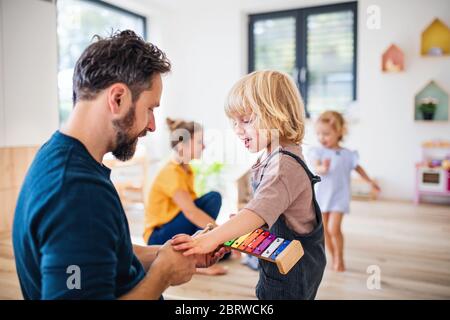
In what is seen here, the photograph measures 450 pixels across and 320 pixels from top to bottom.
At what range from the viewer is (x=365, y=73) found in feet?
11.7

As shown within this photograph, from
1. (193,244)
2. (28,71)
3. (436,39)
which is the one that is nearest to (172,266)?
(193,244)

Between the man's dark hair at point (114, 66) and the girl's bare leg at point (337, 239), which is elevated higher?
the man's dark hair at point (114, 66)

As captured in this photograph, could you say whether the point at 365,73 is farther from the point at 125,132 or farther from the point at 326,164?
the point at 125,132

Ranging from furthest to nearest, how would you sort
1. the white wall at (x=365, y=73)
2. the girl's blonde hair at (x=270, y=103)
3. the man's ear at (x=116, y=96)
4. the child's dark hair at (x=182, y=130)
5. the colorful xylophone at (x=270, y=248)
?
the white wall at (x=365, y=73) → the child's dark hair at (x=182, y=130) → the girl's blonde hair at (x=270, y=103) → the colorful xylophone at (x=270, y=248) → the man's ear at (x=116, y=96)

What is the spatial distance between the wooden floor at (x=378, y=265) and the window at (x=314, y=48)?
1.37 meters

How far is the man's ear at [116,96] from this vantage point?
62cm

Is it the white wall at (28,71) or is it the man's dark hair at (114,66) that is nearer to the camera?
the man's dark hair at (114,66)

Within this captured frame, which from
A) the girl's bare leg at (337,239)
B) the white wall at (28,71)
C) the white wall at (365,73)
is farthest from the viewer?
the white wall at (365,73)

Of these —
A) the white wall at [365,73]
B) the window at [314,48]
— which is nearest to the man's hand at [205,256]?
the white wall at [365,73]

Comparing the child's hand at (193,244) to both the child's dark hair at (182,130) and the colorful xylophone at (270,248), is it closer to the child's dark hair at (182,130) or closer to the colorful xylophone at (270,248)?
the colorful xylophone at (270,248)

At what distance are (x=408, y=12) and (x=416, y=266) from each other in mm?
2367

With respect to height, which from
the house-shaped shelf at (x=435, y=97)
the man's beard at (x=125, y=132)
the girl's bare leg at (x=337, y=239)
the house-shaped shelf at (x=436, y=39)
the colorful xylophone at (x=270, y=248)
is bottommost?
the girl's bare leg at (x=337, y=239)

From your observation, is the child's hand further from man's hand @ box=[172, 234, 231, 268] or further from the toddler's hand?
the toddler's hand
